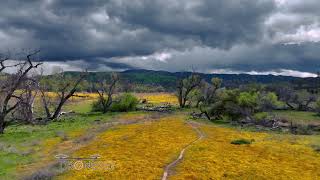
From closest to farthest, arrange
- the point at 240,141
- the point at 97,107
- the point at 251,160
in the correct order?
the point at 251,160 → the point at 240,141 → the point at 97,107

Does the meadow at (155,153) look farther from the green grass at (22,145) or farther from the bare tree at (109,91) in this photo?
the bare tree at (109,91)

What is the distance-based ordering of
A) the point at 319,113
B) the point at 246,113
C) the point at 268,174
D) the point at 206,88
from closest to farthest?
1. the point at 268,174
2. the point at 246,113
3. the point at 319,113
4. the point at 206,88

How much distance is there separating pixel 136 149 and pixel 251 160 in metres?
13.9

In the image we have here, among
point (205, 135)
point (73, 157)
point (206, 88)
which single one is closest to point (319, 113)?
point (206, 88)

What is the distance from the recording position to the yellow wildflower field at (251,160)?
40.5m

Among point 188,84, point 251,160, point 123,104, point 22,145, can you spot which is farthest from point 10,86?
point 188,84

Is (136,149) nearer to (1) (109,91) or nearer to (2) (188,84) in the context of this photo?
(1) (109,91)

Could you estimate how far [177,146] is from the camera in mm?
56031

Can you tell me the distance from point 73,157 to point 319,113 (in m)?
101

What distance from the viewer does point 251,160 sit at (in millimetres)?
48125

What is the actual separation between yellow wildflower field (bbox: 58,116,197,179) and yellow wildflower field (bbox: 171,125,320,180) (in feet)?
8.23

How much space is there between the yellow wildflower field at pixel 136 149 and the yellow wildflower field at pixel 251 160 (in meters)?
2.51

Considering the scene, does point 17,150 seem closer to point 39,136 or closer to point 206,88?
point 39,136

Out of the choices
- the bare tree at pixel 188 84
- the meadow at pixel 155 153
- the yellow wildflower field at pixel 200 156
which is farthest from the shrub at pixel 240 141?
the bare tree at pixel 188 84
